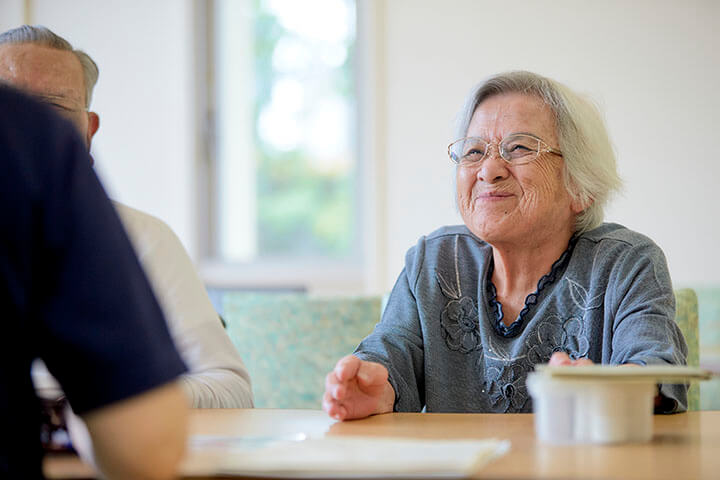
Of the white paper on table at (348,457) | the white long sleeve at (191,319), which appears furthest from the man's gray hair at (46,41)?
the white paper on table at (348,457)

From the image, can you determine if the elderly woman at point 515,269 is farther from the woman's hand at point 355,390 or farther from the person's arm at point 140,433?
the person's arm at point 140,433

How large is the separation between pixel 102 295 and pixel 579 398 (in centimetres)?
63

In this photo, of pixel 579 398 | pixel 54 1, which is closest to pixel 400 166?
pixel 54 1

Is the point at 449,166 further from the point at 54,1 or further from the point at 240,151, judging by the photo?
the point at 54,1

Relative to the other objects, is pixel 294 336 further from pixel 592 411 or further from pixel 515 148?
pixel 592 411

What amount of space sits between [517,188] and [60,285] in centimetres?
128

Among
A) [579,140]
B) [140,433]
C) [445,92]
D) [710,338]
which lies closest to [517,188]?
[579,140]

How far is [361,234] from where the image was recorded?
469cm

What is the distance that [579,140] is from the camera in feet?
5.97

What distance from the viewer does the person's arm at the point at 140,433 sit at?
0.70m

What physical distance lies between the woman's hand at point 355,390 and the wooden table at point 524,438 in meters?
0.02

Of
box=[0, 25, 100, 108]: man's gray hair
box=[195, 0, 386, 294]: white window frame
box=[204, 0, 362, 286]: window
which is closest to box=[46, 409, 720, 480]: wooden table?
box=[0, 25, 100, 108]: man's gray hair

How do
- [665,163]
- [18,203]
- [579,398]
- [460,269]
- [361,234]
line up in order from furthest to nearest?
[361,234], [665,163], [460,269], [579,398], [18,203]

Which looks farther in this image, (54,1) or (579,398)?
(54,1)
